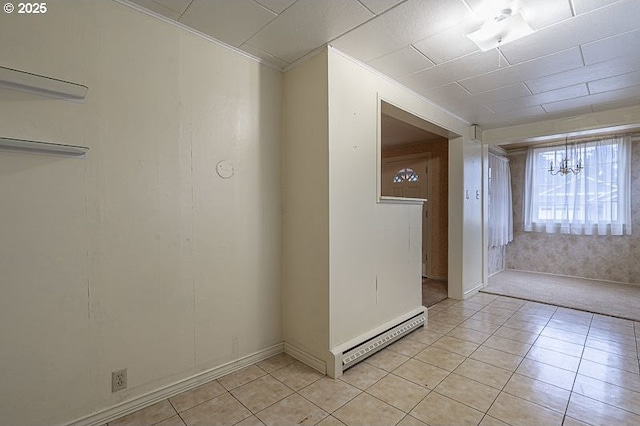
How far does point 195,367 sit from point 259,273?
2.56 feet

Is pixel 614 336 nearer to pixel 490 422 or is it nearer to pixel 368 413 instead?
pixel 490 422

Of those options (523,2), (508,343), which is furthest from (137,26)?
(508,343)

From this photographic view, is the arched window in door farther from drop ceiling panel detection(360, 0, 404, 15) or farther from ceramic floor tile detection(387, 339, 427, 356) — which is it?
drop ceiling panel detection(360, 0, 404, 15)

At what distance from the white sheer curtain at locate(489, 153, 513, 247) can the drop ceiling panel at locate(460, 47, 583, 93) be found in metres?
2.62

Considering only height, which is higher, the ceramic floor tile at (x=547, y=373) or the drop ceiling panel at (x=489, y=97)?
the drop ceiling panel at (x=489, y=97)

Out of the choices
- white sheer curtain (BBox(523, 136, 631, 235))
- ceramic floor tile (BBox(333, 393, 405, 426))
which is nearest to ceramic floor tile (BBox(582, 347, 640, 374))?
ceramic floor tile (BBox(333, 393, 405, 426))

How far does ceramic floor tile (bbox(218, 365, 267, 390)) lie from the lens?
6.75ft

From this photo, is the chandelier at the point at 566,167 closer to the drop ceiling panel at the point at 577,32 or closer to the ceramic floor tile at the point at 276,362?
the drop ceiling panel at the point at 577,32

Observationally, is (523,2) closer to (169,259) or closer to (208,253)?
(208,253)

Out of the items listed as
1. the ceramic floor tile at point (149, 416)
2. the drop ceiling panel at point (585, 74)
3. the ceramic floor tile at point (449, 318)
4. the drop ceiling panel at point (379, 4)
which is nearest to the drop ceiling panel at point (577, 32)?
the drop ceiling panel at point (585, 74)

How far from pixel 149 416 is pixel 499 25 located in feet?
10.7

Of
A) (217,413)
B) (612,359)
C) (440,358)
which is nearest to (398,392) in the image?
(440,358)

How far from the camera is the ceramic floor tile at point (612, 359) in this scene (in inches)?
89.8

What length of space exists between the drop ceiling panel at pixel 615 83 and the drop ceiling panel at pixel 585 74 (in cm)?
10
